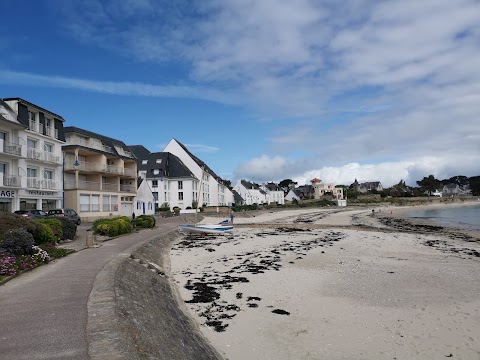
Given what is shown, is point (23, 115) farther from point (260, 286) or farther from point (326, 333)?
point (326, 333)

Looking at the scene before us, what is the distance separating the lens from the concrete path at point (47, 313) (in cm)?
535

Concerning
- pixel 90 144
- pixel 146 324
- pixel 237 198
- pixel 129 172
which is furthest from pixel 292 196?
pixel 146 324

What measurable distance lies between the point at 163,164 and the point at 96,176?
24202 millimetres

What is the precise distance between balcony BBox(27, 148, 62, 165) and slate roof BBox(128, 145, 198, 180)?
28.9m

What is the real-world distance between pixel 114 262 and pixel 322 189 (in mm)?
144653

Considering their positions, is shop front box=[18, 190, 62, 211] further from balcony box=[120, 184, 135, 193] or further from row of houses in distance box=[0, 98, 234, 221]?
balcony box=[120, 184, 135, 193]

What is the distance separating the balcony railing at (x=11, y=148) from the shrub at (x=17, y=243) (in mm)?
22412

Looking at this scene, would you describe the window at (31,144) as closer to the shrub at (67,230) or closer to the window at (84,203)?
the window at (84,203)

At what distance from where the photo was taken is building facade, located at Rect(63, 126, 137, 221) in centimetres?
4047

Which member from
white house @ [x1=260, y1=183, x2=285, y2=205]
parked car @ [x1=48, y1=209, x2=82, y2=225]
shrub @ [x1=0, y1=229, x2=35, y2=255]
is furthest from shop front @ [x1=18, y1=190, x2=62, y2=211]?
white house @ [x1=260, y1=183, x2=285, y2=205]

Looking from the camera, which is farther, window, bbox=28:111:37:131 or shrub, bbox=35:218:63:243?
window, bbox=28:111:37:131

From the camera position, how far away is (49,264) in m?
12.4

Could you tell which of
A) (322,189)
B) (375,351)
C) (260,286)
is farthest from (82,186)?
(322,189)

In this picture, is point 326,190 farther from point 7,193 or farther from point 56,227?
point 56,227
